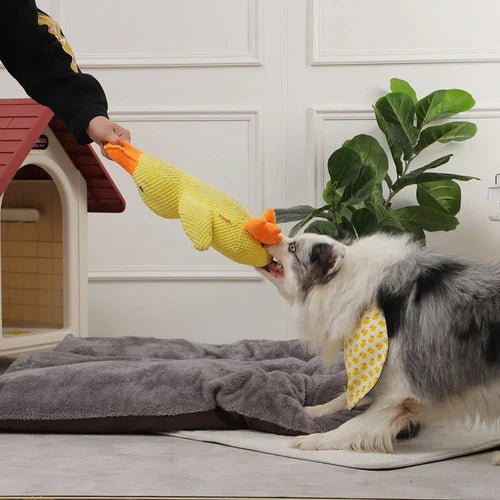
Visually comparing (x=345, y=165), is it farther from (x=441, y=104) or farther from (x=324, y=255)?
(x=324, y=255)

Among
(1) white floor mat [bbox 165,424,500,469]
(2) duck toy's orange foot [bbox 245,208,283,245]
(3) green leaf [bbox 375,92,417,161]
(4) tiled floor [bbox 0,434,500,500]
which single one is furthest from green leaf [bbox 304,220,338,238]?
(4) tiled floor [bbox 0,434,500,500]

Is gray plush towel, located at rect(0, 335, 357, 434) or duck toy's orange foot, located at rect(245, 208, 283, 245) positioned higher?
duck toy's orange foot, located at rect(245, 208, 283, 245)

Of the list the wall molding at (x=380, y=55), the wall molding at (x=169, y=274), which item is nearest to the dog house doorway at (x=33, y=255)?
the wall molding at (x=169, y=274)

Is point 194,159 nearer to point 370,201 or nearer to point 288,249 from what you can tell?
point 370,201

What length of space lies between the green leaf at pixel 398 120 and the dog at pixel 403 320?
1897mm

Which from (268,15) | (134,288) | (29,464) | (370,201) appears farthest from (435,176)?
(29,464)

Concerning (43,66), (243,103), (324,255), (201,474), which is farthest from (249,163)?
(201,474)

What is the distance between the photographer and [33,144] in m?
3.40

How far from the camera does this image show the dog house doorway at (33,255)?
13.1ft

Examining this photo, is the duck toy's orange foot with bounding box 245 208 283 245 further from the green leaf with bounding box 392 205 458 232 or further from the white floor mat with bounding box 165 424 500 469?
the green leaf with bounding box 392 205 458 232

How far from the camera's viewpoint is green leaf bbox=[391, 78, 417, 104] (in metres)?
4.38

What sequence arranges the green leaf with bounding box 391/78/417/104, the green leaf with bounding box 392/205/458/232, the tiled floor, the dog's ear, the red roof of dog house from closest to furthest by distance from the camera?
the tiled floor
the dog's ear
the red roof of dog house
the green leaf with bounding box 392/205/458/232
the green leaf with bounding box 391/78/417/104

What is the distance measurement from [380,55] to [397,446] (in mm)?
2607

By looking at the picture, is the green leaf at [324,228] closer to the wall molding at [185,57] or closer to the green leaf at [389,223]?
the green leaf at [389,223]
